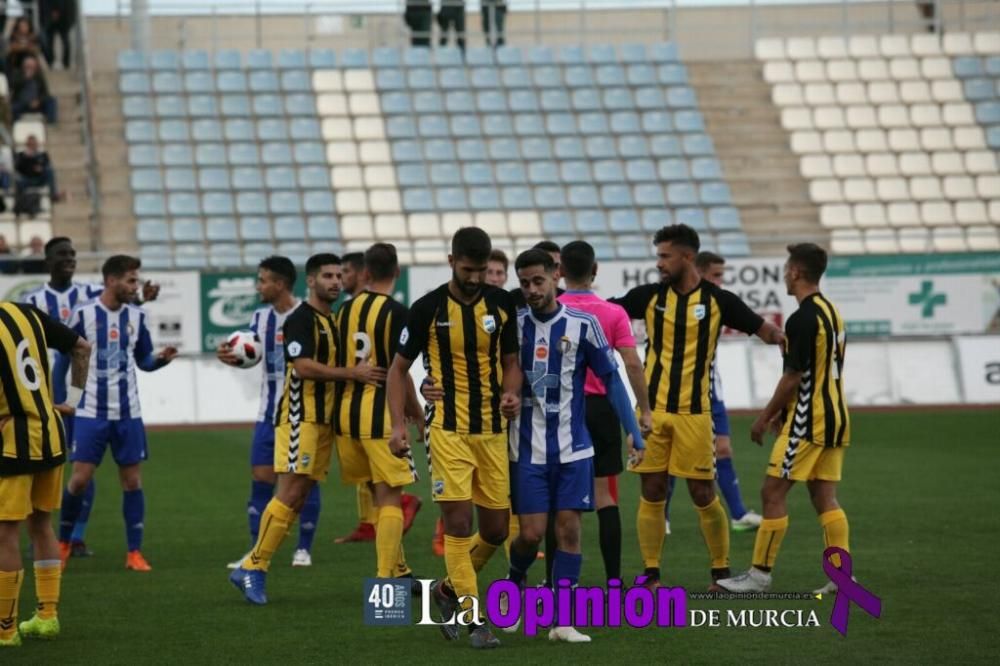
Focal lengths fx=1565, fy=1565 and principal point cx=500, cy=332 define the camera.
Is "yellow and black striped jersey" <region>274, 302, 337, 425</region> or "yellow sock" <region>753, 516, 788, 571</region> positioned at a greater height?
"yellow and black striped jersey" <region>274, 302, 337, 425</region>

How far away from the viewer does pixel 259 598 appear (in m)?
8.98

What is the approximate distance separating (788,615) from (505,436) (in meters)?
1.90

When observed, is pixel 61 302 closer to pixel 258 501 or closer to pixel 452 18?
pixel 258 501

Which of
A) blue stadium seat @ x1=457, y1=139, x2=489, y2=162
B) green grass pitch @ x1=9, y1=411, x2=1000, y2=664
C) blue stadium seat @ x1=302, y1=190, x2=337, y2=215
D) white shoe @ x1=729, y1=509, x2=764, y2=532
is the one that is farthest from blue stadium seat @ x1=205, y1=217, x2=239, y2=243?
white shoe @ x1=729, y1=509, x2=764, y2=532

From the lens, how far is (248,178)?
27.1 m

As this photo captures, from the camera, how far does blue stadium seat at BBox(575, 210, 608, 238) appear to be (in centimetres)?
2670

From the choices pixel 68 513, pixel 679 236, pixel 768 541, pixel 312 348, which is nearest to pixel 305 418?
pixel 312 348

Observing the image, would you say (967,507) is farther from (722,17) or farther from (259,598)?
(722,17)

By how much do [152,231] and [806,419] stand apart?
18459mm

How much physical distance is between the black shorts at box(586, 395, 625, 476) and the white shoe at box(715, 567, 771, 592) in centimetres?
92

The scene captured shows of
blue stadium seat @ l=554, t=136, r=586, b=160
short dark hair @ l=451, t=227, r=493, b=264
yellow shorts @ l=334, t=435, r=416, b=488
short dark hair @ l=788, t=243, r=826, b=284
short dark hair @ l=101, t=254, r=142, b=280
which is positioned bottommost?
yellow shorts @ l=334, t=435, r=416, b=488

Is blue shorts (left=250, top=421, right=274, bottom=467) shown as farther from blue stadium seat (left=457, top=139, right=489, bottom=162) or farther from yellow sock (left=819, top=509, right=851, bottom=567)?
blue stadium seat (left=457, top=139, right=489, bottom=162)

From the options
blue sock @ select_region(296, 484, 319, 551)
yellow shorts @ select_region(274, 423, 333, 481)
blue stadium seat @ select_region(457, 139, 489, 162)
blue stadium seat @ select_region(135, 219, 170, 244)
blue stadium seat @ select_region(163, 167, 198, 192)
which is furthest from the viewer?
blue stadium seat @ select_region(457, 139, 489, 162)

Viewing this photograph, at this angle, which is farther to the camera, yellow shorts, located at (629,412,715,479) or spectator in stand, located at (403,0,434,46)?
spectator in stand, located at (403,0,434,46)
